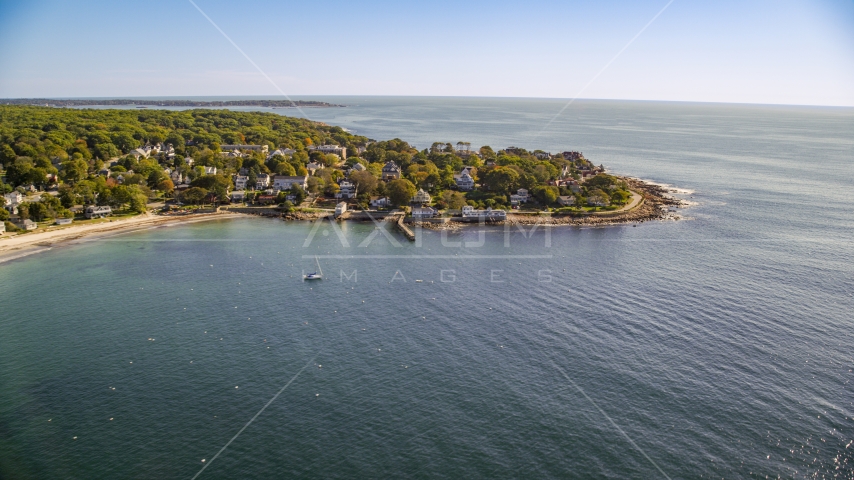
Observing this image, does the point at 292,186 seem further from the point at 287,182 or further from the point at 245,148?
the point at 245,148

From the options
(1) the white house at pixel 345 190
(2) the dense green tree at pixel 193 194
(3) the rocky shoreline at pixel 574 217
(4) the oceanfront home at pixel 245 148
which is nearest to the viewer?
(3) the rocky shoreline at pixel 574 217

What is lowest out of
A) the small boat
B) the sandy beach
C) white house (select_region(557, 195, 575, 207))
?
the small boat

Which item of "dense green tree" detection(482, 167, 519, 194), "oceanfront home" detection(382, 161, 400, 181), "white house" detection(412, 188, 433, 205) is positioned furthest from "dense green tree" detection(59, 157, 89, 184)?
"dense green tree" detection(482, 167, 519, 194)

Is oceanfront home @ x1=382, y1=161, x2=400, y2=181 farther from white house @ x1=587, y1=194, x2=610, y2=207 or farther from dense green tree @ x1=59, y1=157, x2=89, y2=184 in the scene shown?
dense green tree @ x1=59, y1=157, x2=89, y2=184

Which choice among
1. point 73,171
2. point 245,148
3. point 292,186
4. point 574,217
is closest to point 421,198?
point 292,186

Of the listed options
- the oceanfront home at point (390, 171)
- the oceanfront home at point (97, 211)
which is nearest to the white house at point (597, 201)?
the oceanfront home at point (390, 171)

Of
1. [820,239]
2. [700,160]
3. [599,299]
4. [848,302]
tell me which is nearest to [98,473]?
[599,299]

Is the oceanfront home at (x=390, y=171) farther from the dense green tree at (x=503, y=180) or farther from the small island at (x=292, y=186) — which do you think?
the dense green tree at (x=503, y=180)

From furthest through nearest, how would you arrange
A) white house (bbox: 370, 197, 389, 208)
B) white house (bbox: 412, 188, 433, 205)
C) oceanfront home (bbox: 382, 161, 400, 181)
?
oceanfront home (bbox: 382, 161, 400, 181) → white house (bbox: 370, 197, 389, 208) → white house (bbox: 412, 188, 433, 205)
